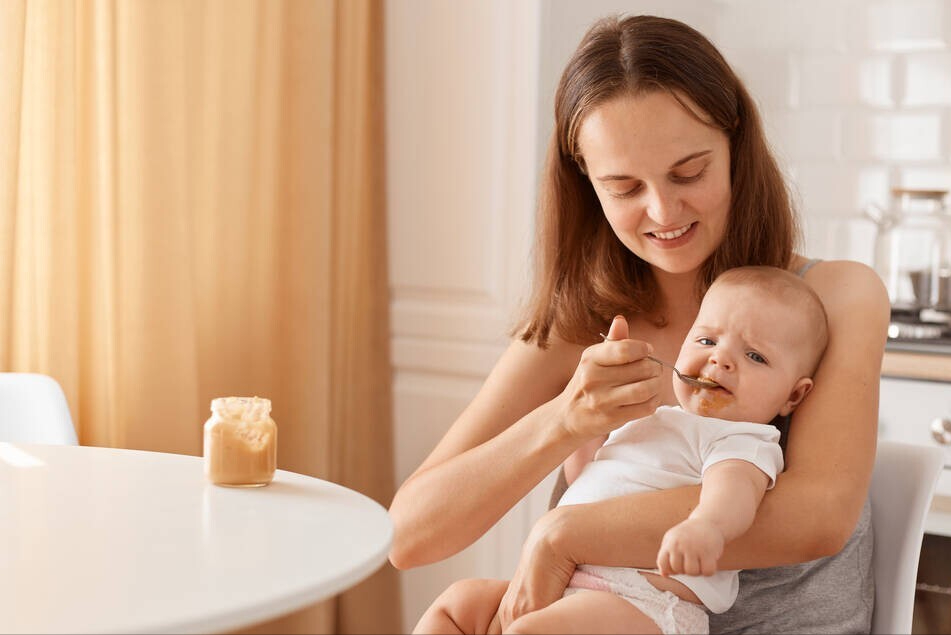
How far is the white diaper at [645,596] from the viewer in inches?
48.9

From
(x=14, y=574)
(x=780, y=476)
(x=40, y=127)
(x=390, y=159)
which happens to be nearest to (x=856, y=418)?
(x=780, y=476)

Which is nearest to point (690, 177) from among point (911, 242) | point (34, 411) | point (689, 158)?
point (689, 158)

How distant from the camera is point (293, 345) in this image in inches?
103

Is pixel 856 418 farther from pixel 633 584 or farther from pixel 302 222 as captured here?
pixel 302 222

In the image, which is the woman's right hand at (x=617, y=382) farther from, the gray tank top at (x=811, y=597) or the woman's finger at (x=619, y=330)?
the gray tank top at (x=811, y=597)

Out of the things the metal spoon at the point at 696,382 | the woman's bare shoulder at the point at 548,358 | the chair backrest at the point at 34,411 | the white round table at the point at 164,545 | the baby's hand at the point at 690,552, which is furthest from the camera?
the chair backrest at the point at 34,411

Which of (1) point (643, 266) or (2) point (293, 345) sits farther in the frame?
(2) point (293, 345)

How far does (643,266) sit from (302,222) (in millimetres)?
1097

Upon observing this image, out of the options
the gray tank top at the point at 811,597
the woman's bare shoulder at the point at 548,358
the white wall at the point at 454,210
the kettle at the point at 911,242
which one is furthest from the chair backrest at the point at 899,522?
the kettle at the point at 911,242

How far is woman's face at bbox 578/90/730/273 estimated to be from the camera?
1.45 metres

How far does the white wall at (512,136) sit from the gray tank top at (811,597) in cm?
125

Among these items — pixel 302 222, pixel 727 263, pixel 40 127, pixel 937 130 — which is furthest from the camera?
pixel 937 130

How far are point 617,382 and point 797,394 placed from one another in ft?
0.89

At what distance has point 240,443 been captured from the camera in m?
1.27
